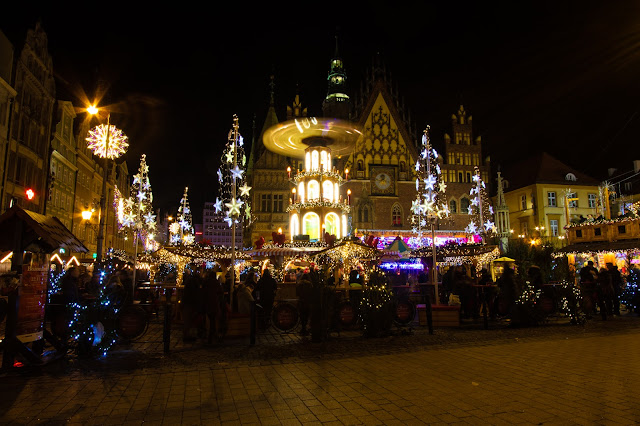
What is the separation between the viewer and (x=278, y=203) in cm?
4428

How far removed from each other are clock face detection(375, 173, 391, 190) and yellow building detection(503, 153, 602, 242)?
53.3 ft

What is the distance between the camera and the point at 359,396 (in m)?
5.54

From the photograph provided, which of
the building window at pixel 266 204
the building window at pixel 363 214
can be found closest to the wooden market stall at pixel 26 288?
the building window at pixel 266 204

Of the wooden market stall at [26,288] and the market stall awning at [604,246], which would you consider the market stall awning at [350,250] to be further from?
the market stall awning at [604,246]

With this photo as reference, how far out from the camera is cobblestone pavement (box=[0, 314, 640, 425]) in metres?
4.85

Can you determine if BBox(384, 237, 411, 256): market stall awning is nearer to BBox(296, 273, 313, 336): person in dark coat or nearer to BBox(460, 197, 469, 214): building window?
BBox(296, 273, 313, 336): person in dark coat

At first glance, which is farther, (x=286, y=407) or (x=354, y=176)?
(x=354, y=176)

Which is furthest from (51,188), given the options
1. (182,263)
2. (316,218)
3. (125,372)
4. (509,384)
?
(509,384)

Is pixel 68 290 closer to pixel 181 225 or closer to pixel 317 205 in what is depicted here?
pixel 317 205

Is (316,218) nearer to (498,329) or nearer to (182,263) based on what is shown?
(182,263)

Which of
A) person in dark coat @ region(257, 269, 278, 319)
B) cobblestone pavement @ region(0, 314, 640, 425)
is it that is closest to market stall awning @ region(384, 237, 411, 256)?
person in dark coat @ region(257, 269, 278, 319)

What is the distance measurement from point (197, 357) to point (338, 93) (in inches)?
1881

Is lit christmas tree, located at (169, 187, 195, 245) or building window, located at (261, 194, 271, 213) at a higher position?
building window, located at (261, 194, 271, 213)

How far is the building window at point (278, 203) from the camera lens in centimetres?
4416
